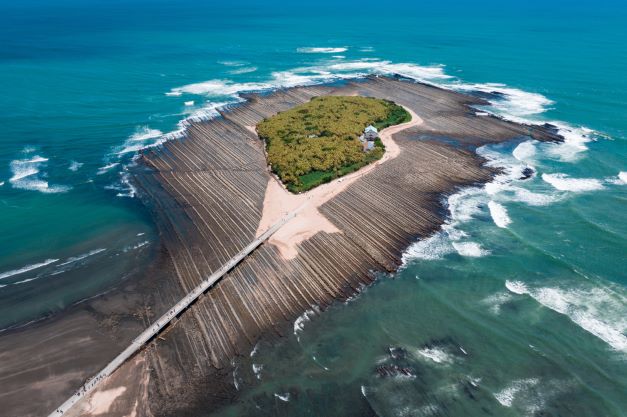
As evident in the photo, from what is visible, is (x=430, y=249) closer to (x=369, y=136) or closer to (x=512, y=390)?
(x=512, y=390)

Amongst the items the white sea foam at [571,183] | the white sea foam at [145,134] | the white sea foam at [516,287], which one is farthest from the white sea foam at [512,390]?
the white sea foam at [145,134]

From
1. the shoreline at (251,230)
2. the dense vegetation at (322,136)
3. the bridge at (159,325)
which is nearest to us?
the bridge at (159,325)

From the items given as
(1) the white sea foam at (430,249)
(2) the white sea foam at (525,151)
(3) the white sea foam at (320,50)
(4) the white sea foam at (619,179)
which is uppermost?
(3) the white sea foam at (320,50)

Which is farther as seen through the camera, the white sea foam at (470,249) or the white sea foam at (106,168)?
the white sea foam at (106,168)

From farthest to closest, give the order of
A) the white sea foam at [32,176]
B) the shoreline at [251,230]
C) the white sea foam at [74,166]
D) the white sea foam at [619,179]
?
the white sea foam at [74,166], the white sea foam at [619,179], the white sea foam at [32,176], the shoreline at [251,230]

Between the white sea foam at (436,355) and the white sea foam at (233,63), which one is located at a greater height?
the white sea foam at (233,63)

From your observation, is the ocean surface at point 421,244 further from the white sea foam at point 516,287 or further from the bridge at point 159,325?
the bridge at point 159,325

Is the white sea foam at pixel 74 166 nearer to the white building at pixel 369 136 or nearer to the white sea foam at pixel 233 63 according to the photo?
the white building at pixel 369 136
